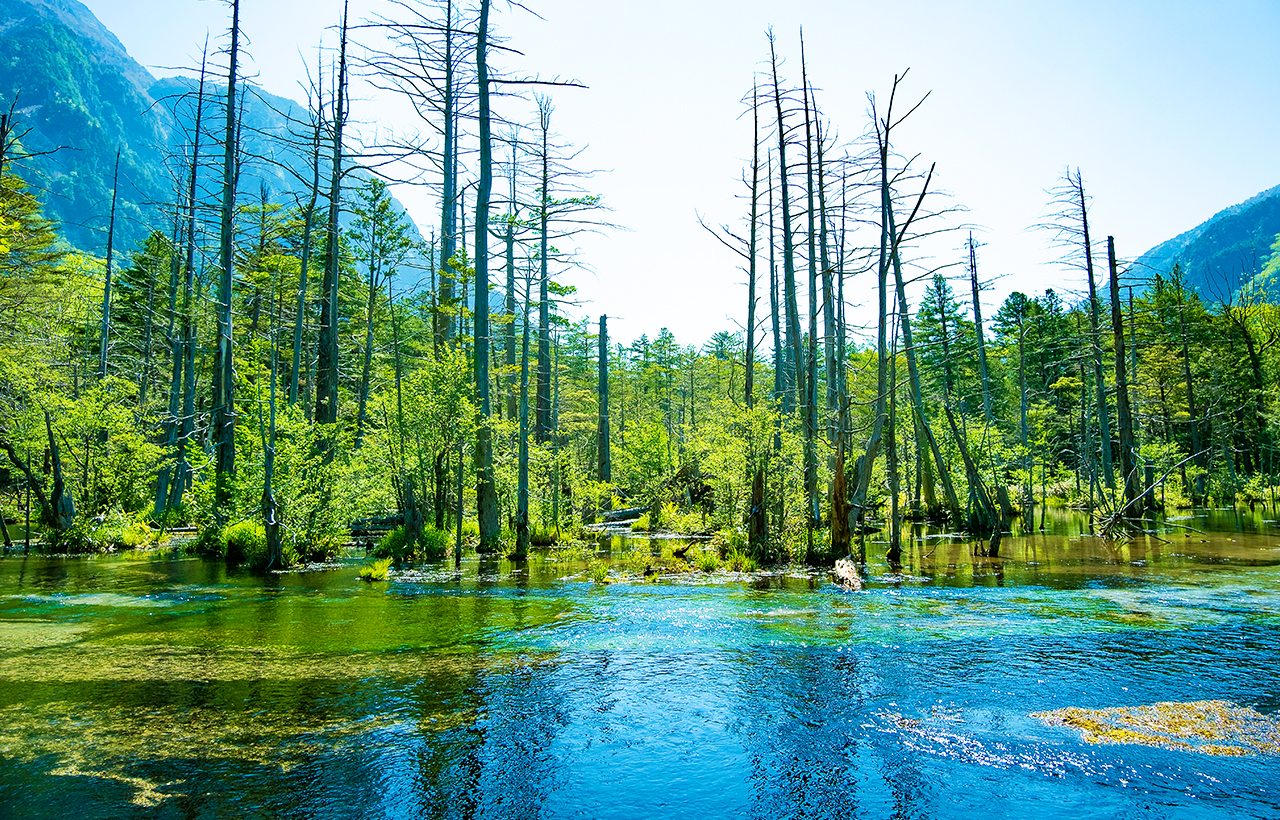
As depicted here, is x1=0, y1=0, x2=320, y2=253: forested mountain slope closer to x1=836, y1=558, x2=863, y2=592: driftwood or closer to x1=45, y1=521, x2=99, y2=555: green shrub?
x1=45, y1=521, x2=99, y2=555: green shrub

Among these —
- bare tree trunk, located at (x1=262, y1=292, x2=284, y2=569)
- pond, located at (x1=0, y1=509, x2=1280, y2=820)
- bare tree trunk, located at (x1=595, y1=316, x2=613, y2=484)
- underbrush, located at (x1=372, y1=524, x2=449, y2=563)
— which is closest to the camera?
pond, located at (x1=0, y1=509, x2=1280, y2=820)

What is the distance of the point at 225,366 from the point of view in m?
17.8

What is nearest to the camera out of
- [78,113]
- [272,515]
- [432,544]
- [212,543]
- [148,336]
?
[272,515]

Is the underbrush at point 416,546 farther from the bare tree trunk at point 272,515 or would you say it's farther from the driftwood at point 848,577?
the driftwood at point 848,577

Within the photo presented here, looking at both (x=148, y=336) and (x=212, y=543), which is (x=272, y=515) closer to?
(x=212, y=543)

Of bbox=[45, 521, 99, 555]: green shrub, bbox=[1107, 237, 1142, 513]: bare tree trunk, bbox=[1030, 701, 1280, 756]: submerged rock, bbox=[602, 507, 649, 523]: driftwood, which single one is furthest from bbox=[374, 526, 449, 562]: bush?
bbox=[1107, 237, 1142, 513]: bare tree trunk

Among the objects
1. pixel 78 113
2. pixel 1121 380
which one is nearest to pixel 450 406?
pixel 1121 380

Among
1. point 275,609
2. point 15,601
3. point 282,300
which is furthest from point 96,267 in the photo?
point 275,609

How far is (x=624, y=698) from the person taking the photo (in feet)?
19.9

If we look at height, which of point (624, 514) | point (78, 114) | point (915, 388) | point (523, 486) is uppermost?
point (78, 114)

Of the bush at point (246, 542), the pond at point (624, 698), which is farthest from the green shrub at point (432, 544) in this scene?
the pond at point (624, 698)

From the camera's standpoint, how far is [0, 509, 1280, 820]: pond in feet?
13.8

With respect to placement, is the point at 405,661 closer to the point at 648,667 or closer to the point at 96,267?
the point at 648,667

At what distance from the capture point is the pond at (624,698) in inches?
165
